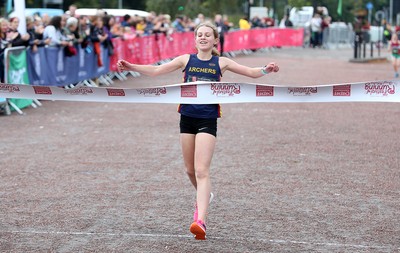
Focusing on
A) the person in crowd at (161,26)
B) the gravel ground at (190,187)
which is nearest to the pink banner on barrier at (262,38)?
the person in crowd at (161,26)

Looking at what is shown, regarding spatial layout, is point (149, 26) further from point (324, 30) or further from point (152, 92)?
point (152, 92)

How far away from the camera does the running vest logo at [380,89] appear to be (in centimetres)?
706

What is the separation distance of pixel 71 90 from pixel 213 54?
1228 millimetres

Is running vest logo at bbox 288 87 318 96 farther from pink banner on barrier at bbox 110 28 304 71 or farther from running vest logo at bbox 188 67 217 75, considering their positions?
pink banner on barrier at bbox 110 28 304 71

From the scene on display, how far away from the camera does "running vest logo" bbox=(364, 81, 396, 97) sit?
7.06 meters

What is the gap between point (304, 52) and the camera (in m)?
46.2

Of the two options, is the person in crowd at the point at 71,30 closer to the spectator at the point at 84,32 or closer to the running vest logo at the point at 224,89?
the spectator at the point at 84,32

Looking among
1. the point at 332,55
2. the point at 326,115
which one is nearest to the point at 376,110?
the point at 326,115

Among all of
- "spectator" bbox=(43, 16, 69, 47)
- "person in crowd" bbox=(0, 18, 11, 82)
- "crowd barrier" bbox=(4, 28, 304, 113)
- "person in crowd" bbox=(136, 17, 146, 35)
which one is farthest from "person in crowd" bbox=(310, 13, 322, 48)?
"person in crowd" bbox=(0, 18, 11, 82)

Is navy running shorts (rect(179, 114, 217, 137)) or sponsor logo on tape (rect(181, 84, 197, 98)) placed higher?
sponsor logo on tape (rect(181, 84, 197, 98))

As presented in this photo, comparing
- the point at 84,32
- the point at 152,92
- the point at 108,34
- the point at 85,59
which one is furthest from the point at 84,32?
the point at 152,92

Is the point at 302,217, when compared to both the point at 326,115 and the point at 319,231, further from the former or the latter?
the point at 326,115

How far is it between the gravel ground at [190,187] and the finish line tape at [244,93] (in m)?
1.08

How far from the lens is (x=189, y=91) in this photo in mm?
Answer: 7035
